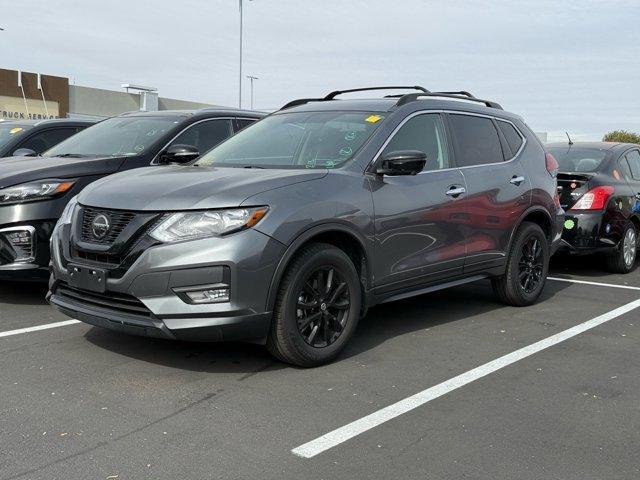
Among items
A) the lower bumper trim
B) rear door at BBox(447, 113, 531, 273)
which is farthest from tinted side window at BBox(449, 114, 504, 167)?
the lower bumper trim

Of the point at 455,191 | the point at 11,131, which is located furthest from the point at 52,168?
the point at 455,191

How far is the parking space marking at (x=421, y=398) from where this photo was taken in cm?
340

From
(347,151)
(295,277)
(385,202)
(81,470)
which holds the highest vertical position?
(347,151)

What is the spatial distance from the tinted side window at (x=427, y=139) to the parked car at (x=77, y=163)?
1.87 meters

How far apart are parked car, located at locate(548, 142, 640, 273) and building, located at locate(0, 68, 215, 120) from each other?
20.6 metres

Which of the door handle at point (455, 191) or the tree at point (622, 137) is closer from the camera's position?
the door handle at point (455, 191)

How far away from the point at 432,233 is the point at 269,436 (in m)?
2.36

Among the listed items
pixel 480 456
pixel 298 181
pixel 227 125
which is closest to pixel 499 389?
pixel 480 456

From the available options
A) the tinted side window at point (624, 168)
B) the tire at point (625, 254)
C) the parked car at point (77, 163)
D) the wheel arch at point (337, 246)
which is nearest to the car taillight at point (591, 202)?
the tire at point (625, 254)

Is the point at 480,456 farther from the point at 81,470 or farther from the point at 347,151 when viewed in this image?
the point at 347,151

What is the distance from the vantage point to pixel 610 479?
3121 mm

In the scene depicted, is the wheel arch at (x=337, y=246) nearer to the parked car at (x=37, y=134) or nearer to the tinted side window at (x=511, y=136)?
the tinted side window at (x=511, y=136)

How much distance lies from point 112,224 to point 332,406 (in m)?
1.73

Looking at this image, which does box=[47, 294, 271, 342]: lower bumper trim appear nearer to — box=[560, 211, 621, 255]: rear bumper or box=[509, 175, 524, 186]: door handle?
box=[509, 175, 524, 186]: door handle
